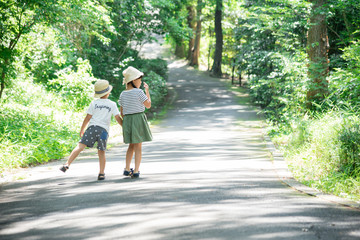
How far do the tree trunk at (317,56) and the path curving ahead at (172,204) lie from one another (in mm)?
3315

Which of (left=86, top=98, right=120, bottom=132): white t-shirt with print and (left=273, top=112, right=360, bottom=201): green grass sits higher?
(left=86, top=98, right=120, bottom=132): white t-shirt with print

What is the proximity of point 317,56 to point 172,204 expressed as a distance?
953 cm

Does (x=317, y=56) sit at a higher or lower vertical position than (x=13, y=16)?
lower

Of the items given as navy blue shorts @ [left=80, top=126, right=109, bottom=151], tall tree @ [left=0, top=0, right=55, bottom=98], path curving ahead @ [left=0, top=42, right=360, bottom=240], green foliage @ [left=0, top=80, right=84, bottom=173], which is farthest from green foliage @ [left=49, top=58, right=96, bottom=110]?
navy blue shorts @ [left=80, top=126, right=109, bottom=151]

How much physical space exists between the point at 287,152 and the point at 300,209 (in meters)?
4.63

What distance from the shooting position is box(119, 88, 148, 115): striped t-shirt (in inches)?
287

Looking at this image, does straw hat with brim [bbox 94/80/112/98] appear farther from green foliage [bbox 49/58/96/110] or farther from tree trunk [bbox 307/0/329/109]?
green foliage [bbox 49/58/96/110]

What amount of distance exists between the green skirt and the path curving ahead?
0.72 meters

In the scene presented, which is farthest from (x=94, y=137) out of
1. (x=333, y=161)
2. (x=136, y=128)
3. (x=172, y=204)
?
(x=333, y=161)

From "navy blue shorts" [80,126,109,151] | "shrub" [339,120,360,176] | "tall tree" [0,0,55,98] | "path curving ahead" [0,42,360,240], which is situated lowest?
"path curving ahead" [0,42,360,240]

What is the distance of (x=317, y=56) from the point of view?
44.2 feet

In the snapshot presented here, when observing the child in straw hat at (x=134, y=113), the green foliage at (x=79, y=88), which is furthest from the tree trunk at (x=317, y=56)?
the green foliage at (x=79, y=88)

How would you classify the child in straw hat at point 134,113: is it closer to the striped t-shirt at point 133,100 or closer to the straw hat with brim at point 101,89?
the striped t-shirt at point 133,100

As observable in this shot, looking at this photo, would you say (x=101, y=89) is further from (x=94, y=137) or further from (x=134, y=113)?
(x=94, y=137)
